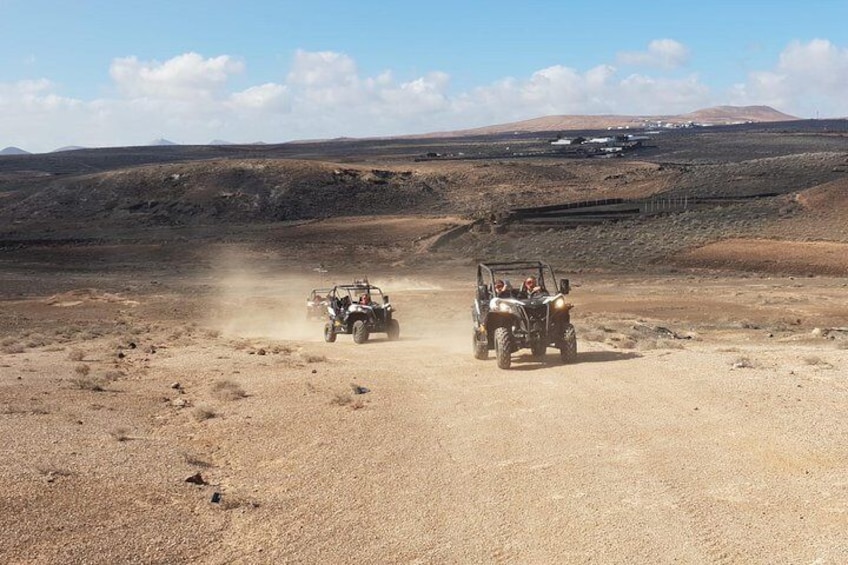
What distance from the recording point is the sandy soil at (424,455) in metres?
7.53

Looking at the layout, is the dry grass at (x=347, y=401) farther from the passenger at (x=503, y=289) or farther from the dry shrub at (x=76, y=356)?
the dry shrub at (x=76, y=356)

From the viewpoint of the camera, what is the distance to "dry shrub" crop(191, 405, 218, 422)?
12.8 m

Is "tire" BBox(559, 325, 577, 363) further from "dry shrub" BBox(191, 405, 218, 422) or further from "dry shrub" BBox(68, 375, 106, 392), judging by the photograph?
"dry shrub" BBox(68, 375, 106, 392)

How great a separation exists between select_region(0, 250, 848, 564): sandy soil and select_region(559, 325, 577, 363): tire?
612 millimetres

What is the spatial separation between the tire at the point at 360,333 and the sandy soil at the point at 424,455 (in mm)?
2990

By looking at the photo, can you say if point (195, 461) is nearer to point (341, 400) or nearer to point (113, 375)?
point (341, 400)

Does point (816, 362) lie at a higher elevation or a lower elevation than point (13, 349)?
higher

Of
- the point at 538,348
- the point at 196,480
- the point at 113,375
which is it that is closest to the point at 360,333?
the point at 538,348

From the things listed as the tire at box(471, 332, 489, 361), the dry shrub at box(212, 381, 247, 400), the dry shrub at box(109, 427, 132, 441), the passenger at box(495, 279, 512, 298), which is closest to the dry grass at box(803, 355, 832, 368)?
the passenger at box(495, 279, 512, 298)

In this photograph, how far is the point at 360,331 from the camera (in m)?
24.5

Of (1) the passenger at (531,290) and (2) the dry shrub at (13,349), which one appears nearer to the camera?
(1) the passenger at (531,290)

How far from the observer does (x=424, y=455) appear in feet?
34.1

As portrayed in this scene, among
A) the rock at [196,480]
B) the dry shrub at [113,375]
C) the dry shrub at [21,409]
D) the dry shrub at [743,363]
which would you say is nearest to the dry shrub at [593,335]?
the dry shrub at [743,363]

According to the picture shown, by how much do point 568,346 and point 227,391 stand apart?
655 cm
